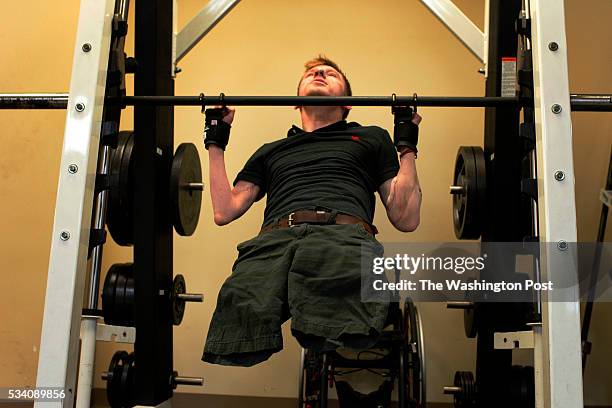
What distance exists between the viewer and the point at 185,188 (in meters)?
2.32

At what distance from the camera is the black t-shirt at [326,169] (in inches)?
79.4

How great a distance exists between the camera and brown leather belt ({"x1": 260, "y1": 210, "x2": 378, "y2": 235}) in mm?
1916

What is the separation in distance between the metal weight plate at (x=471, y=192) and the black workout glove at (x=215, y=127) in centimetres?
87

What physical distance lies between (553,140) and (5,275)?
2.74 meters

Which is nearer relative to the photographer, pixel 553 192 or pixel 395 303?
pixel 553 192

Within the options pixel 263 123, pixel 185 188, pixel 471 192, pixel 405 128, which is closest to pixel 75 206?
pixel 185 188

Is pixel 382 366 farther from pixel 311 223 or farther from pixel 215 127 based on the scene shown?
pixel 215 127

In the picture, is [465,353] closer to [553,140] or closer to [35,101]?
[553,140]

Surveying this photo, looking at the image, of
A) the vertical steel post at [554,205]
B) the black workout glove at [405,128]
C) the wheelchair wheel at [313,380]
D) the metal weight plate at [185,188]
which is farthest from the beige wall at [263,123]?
the vertical steel post at [554,205]

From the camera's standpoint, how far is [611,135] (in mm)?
3082

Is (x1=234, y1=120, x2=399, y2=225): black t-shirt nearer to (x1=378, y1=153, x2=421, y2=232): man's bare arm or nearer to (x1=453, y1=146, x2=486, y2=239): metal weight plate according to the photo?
(x1=378, y1=153, x2=421, y2=232): man's bare arm

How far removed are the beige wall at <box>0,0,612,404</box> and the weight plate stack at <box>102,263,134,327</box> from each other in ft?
3.44

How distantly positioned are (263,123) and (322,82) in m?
1.14

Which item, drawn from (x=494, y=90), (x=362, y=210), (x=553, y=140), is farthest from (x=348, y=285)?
(x=494, y=90)
